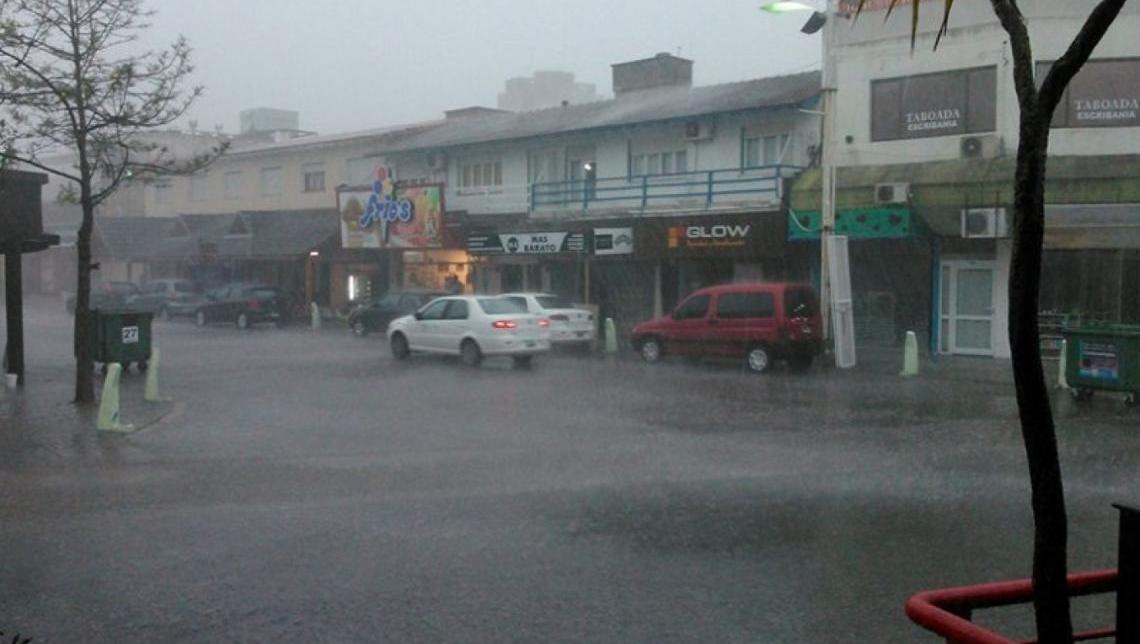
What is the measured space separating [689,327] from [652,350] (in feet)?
4.27

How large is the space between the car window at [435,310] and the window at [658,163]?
954 cm

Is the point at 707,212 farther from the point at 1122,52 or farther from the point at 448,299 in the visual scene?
the point at 1122,52

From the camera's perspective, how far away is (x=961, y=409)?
16.8m

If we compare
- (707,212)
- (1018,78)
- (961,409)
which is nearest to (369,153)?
(707,212)

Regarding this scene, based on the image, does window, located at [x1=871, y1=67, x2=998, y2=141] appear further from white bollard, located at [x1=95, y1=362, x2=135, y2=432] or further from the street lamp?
white bollard, located at [x1=95, y1=362, x2=135, y2=432]

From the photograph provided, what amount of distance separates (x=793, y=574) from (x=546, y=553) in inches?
67.7

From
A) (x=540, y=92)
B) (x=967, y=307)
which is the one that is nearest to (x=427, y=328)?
(x=967, y=307)

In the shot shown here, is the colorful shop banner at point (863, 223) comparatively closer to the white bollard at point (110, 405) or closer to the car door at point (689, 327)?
the car door at point (689, 327)

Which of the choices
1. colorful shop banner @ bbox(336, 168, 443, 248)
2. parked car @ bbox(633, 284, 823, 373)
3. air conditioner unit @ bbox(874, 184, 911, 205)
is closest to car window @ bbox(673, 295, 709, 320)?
parked car @ bbox(633, 284, 823, 373)

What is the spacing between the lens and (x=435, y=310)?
25.7 m

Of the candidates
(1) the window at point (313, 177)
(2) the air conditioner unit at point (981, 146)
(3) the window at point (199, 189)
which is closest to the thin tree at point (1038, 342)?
(2) the air conditioner unit at point (981, 146)

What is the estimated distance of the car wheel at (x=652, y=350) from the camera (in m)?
25.2

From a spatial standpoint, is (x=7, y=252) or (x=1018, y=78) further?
(x=7, y=252)

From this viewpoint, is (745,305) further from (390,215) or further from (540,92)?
(540,92)
